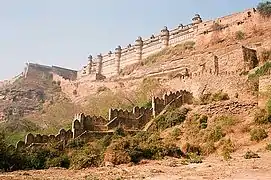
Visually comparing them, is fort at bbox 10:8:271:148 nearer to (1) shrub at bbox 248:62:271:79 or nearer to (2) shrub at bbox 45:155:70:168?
(1) shrub at bbox 248:62:271:79

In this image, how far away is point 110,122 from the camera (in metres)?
22.7

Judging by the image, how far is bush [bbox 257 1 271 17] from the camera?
43.1m

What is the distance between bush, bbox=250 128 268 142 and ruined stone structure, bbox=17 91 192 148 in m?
6.95

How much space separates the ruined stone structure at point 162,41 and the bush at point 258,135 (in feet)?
95.2

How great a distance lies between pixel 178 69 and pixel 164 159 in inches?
889

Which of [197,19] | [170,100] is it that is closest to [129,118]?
[170,100]

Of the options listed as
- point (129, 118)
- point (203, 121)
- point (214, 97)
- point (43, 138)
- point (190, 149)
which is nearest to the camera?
point (190, 149)

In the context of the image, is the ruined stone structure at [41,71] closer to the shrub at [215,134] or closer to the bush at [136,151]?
the bush at [136,151]

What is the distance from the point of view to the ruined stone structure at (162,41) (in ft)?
155

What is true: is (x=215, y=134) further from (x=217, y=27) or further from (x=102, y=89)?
(x=217, y=27)

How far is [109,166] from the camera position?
16000 mm

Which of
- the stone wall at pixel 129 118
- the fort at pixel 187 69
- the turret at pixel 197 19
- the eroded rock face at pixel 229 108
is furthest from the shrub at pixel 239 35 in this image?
the eroded rock face at pixel 229 108

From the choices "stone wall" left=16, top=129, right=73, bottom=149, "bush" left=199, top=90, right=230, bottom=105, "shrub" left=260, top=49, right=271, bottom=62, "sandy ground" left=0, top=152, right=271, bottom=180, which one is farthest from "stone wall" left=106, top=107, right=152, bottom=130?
"shrub" left=260, top=49, right=271, bottom=62

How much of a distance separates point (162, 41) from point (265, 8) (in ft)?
57.8
